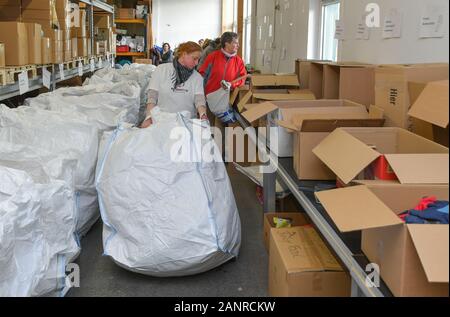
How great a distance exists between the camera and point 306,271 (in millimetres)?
1943

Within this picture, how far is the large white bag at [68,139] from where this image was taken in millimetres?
2822

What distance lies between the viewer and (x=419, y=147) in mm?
1859

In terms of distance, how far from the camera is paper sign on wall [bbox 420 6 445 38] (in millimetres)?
2199

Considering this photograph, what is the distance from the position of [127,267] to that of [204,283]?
388 millimetres

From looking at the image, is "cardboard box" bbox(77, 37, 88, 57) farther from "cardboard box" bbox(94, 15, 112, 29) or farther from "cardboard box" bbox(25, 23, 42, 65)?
"cardboard box" bbox(94, 15, 112, 29)

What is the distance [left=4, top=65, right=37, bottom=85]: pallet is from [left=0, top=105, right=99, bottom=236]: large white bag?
374 millimetres

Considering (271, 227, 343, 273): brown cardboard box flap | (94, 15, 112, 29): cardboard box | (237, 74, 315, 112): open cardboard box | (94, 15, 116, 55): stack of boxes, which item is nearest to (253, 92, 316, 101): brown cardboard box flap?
(237, 74, 315, 112): open cardboard box

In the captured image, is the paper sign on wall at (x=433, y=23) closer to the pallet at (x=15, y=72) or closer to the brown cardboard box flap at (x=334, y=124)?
the brown cardboard box flap at (x=334, y=124)

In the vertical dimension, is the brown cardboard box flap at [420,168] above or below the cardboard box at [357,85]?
below

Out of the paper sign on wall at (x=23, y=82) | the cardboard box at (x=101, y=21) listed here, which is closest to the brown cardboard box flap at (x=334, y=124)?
the paper sign on wall at (x=23, y=82)

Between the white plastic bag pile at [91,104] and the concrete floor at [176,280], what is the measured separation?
0.83 metres

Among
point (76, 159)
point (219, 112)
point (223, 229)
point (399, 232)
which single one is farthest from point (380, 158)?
point (219, 112)

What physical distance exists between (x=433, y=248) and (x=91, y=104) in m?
2.97
